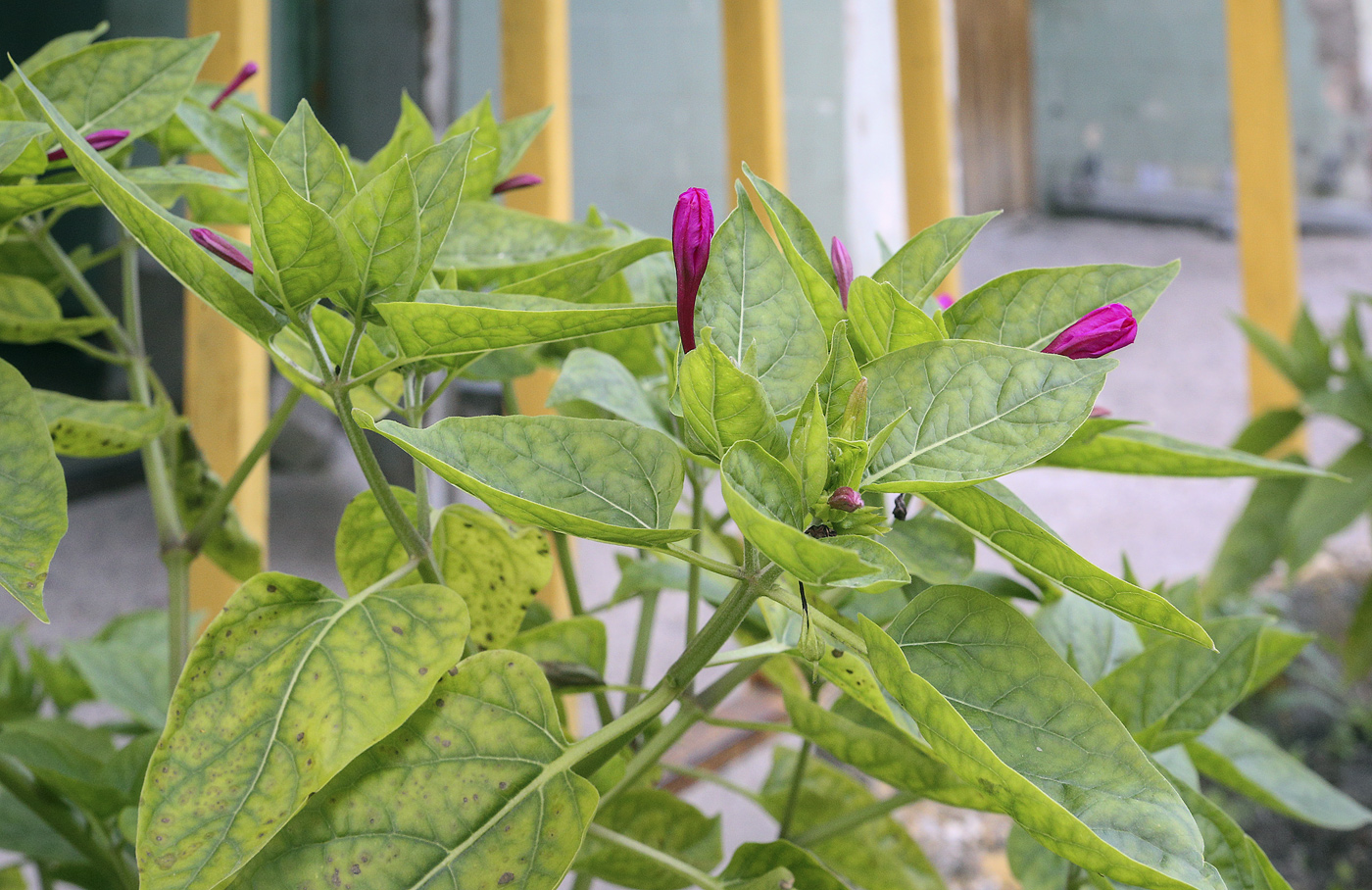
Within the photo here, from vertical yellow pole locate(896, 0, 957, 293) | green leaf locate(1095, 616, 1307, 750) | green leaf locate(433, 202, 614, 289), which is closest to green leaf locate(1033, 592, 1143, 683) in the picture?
green leaf locate(1095, 616, 1307, 750)

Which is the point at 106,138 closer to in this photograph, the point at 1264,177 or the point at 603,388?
the point at 603,388

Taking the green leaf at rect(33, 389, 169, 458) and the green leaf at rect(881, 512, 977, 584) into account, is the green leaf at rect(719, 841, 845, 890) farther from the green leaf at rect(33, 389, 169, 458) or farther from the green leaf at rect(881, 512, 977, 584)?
the green leaf at rect(33, 389, 169, 458)

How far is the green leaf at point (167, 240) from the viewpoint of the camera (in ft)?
0.75

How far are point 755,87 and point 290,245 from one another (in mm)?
1040

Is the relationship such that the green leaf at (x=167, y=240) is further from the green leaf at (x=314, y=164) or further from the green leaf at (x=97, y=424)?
the green leaf at (x=97, y=424)

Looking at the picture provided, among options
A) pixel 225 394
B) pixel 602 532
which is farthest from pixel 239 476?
pixel 225 394

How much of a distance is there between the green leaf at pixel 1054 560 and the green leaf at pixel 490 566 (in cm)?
14

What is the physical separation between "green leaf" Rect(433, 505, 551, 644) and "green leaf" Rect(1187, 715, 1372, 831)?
0.28 meters

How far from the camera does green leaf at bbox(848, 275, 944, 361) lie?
11.2 inches

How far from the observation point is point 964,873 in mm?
1327

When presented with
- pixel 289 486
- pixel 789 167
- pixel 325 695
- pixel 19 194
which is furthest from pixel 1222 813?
pixel 789 167

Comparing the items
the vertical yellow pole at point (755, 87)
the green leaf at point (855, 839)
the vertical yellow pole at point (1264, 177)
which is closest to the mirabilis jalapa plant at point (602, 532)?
the green leaf at point (855, 839)

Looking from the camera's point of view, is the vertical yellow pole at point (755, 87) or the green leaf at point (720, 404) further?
the vertical yellow pole at point (755, 87)

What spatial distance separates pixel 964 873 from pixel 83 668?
3.82 ft
